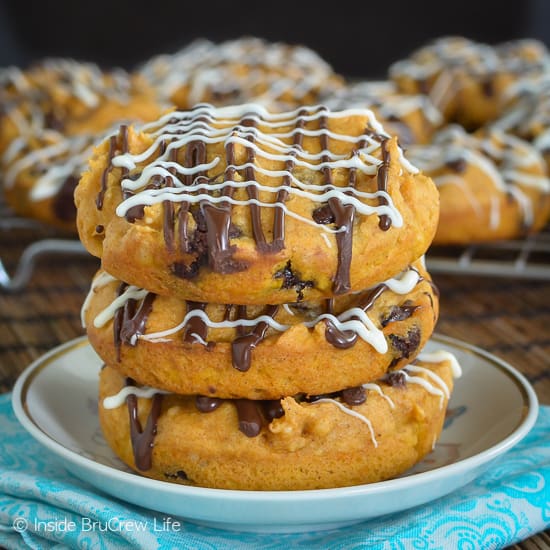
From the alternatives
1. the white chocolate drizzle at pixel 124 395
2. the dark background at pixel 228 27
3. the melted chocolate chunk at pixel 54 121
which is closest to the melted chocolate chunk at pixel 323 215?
the white chocolate drizzle at pixel 124 395

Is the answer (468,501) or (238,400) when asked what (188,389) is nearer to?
(238,400)

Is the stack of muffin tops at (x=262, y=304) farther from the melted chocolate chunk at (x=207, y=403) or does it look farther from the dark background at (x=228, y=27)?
the dark background at (x=228, y=27)

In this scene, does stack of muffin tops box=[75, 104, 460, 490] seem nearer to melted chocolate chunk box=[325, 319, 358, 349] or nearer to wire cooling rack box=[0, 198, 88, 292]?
melted chocolate chunk box=[325, 319, 358, 349]

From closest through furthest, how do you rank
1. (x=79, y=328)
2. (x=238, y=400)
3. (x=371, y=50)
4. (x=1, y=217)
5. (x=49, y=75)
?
(x=238, y=400) < (x=79, y=328) < (x=1, y=217) < (x=49, y=75) < (x=371, y=50)

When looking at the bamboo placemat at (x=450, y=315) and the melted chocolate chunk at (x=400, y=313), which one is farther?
the bamboo placemat at (x=450, y=315)

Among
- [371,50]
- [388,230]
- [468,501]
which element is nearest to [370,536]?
[468,501]
